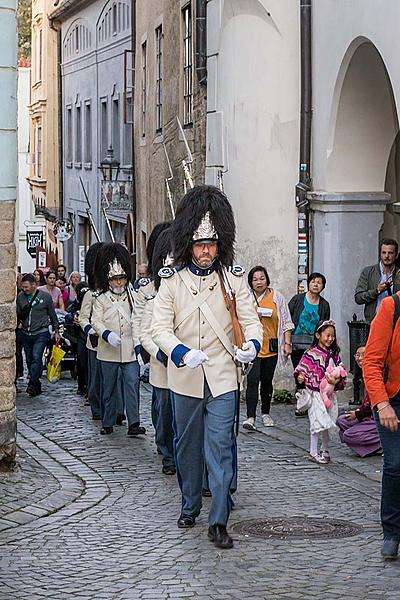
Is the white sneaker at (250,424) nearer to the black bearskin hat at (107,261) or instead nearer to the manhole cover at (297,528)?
the black bearskin hat at (107,261)

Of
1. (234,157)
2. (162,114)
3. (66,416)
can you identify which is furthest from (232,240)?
(162,114)

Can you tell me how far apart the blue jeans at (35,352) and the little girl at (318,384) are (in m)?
7.09

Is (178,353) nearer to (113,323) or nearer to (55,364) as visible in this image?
(113,323)

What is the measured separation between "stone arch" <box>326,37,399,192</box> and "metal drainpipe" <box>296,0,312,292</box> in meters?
0.71

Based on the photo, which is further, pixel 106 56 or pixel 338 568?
pixel 106 56

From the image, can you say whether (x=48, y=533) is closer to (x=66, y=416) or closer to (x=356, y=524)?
(x=356, y=524)

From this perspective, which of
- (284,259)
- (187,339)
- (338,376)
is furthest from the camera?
(284,259)

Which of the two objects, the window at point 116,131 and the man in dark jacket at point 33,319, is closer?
A: the man in dark jacket at point 33,319

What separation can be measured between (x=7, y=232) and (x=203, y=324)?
105 inches

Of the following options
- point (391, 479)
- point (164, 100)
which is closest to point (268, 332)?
point (391, 479)

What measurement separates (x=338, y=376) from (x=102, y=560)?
4364mm

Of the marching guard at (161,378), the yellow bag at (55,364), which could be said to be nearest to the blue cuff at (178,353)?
the marching guard at (161,378)

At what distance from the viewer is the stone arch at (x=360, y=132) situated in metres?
16.3

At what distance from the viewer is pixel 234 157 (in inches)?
716
